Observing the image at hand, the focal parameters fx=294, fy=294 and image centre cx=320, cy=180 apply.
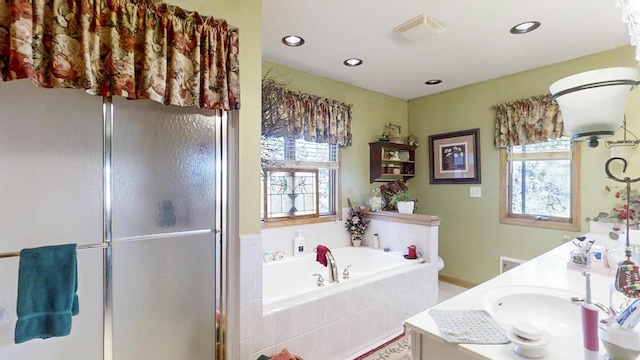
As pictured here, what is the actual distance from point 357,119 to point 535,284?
2.71 m

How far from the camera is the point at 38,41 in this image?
118 centimetres

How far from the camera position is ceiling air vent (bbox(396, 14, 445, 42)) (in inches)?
85.5

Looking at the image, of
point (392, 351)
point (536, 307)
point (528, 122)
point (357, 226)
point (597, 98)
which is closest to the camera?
point (597, 98)

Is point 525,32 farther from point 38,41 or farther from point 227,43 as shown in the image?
point 38,41

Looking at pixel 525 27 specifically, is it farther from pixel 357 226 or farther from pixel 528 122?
pixel 357 226

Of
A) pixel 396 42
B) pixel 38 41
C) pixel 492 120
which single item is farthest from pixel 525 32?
pixel 38 41

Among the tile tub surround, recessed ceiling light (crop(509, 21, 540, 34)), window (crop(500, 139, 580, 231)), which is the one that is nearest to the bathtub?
the tile tub surround

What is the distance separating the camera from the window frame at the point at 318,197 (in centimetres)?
294

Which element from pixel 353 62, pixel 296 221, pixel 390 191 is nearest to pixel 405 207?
pixel 390 191

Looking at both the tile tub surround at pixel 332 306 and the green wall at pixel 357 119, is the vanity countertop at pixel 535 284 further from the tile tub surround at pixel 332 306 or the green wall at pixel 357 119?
the green wall at pixel 357 119

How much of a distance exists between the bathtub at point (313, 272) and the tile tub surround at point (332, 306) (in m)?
0.05

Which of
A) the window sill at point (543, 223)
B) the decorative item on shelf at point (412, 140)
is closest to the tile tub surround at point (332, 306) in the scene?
the window sill at point (543, 223)

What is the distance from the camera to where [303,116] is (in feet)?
10.2

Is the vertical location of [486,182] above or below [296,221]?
above
